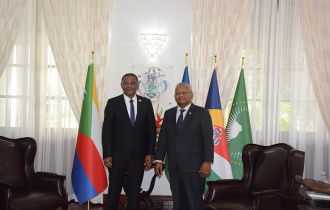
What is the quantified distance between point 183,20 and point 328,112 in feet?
7.85

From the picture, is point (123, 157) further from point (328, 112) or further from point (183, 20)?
point (328, 112)

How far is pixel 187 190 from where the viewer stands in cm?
318

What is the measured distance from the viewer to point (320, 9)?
15.8ft

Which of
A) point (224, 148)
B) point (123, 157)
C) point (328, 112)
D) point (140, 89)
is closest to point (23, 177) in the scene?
point (123, 157)

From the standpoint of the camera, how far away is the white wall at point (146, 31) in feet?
16.3

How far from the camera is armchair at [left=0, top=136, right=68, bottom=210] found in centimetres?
343

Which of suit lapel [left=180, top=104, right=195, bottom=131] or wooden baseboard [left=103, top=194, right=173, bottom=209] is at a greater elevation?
suit lapel [left=180, top=104, right=195, bottom=131]

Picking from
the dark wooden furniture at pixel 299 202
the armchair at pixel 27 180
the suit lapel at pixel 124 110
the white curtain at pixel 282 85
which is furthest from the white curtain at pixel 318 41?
the armchair at pixel 27 180

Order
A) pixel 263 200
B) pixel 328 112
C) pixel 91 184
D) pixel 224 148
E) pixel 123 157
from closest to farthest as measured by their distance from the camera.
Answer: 1. pixel 263 200
2. pixel 123 157
3. pixel 91 184
4. pixel 224 148
5. pixel 328 112

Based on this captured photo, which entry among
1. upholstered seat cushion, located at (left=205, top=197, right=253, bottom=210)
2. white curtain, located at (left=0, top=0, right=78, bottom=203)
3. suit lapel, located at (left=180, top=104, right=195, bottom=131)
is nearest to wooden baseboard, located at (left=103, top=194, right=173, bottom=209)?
white curtain, located at (left=0, top=0, right=78, bottom=203)

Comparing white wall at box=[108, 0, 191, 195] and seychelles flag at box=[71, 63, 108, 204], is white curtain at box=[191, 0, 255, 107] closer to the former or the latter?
white wall at box=[108, 0, 191, 195]

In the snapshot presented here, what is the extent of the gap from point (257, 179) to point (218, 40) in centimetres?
212

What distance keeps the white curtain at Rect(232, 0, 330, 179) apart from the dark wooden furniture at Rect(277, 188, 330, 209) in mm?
2176

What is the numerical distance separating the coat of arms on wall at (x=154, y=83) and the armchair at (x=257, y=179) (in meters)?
1.64
